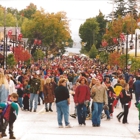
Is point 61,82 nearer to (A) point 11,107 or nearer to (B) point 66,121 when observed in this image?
(B) point 66,121

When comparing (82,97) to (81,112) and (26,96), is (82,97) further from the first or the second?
(26,96)

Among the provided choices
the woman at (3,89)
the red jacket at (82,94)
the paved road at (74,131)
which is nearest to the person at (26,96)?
the paved road at (74,131)

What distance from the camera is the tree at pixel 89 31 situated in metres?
179

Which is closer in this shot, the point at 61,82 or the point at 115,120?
the point at 61,82

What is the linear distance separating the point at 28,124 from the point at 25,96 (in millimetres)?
7566

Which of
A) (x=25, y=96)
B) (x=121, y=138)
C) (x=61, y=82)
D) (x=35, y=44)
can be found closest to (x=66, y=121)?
(x=61, y=82)

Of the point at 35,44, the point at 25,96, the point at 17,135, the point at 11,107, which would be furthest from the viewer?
the point at 35,44

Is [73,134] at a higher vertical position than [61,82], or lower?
lower

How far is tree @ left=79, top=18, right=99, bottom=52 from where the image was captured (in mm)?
178625

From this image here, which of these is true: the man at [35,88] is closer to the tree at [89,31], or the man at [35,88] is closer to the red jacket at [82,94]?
the red jacket at [82,94]

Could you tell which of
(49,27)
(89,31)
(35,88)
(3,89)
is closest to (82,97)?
(3,89)

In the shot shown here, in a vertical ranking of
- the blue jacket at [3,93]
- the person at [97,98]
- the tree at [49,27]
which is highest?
the tree at [49,27]

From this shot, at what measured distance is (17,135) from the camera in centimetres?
1566

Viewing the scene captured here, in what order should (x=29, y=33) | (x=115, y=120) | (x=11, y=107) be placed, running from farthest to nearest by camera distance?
1. (x=29, y=33)
2. (x=115, y=120)
3. (x=11, y=107)
